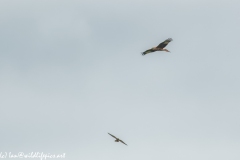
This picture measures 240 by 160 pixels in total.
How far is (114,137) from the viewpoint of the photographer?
343 ft

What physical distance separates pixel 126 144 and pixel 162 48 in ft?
79.9

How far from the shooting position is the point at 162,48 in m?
86.0

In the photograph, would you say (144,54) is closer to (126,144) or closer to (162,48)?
(162,48)

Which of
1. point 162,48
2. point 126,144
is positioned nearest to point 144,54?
point 162,48

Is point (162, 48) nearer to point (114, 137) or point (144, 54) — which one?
point (144, 54)

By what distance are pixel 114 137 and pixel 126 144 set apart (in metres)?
4.97

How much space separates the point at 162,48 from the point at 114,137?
27.1m

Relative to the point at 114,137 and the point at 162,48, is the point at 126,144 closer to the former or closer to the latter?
the point at 114,137

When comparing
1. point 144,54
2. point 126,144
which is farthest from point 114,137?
point 144,54

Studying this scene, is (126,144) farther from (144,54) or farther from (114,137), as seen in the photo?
(144,54)

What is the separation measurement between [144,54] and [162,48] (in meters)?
3.32

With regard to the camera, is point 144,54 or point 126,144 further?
point 126,144

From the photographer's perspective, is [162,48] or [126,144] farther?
[126,144]

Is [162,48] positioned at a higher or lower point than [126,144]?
higher
